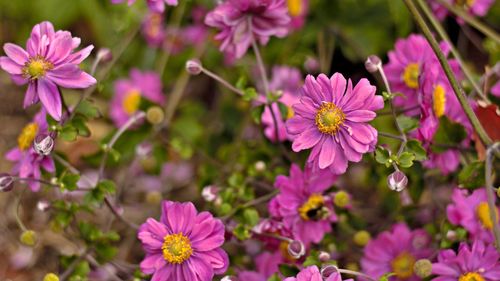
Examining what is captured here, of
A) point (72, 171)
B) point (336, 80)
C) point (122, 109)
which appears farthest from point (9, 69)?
point (122, 109)

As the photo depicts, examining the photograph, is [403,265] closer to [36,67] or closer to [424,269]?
[424,269]

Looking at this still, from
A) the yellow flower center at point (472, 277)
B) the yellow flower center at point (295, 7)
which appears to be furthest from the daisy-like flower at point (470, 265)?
the yellow flower center at point (295, 7)

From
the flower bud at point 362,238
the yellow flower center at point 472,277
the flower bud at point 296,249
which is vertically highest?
the flower bud at point 296,249

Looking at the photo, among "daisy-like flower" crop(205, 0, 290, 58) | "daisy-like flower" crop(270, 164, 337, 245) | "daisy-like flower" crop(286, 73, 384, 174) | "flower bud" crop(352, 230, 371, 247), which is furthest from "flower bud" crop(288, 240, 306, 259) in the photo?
"daisy-like flower" crop(205, 0, 290, 58)

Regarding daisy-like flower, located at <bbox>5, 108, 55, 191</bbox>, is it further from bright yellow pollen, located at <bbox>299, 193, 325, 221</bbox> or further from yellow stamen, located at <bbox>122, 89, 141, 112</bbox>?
yellow stamen, located at <bbox>122, 89, 141, 112</bbox>

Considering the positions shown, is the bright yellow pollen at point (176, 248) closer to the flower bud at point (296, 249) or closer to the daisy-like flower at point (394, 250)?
the flower bud at point (296, 249)

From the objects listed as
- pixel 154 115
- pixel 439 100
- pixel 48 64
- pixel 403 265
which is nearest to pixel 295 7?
pixel 154 115

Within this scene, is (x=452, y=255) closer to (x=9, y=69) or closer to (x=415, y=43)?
(x=415, y=43)
